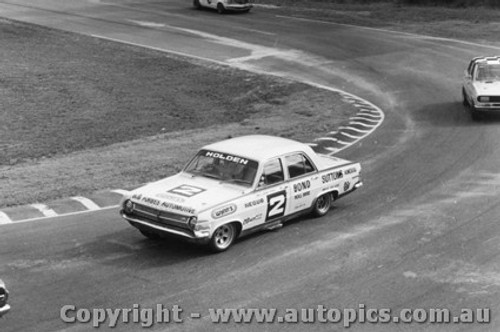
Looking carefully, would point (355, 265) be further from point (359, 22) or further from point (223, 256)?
point (359, 22)

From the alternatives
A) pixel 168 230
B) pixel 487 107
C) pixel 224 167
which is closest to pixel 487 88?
pixel 487 107

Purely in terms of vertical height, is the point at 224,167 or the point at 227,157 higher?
the point at 227,157

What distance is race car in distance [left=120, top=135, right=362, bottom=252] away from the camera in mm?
13656

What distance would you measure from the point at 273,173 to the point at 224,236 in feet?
5.73

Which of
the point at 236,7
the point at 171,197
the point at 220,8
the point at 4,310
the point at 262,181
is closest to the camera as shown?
the point at 4,310

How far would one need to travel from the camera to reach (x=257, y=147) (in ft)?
51.0

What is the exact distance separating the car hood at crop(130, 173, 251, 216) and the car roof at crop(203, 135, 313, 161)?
29.1 inches

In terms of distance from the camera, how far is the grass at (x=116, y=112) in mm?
19688

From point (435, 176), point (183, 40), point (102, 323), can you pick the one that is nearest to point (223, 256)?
point (102, 323)

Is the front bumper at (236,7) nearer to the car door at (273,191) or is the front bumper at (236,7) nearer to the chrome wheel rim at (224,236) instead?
the car door at (273,191)

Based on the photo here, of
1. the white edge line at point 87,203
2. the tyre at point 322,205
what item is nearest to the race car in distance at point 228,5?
the white edge line at point 87,203

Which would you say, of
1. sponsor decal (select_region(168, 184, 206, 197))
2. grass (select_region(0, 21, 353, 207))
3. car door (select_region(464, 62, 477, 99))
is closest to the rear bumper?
sponsor decal (select_region(168, 184, 206, 197))

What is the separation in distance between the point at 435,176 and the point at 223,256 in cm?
741

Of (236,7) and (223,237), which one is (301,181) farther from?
(236,7)
